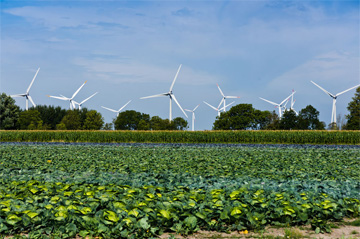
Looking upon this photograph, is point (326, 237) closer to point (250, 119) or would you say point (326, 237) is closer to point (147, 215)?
point (147, 215)

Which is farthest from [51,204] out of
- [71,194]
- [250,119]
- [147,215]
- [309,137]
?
[250,119]

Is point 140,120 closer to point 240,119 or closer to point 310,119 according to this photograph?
point 240,119

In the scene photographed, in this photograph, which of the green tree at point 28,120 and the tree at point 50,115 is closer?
the green tree at point 28,120

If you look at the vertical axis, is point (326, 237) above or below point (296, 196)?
below

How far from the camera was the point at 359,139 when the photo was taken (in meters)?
45.3

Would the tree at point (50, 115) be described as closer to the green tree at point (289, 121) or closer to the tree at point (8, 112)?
the tree at point (8, 112)

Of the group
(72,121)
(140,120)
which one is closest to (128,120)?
(140,120)

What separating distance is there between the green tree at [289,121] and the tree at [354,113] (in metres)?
11.0

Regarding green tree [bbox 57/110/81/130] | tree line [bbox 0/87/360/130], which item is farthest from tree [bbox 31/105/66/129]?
green tree [bbox 57/110/81/130]

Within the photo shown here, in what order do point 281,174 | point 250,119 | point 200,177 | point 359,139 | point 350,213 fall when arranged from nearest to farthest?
point 350,213 < point 200,177 < point 281,174 < point 359,139 < point 250,119

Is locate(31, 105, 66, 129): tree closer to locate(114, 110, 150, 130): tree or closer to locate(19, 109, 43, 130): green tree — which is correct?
locate(19, 109, 43, 130): green tree

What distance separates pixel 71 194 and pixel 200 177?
4.43 m

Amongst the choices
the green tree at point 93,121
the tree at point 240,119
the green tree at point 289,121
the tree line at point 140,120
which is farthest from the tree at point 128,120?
the green tree at point 289,121

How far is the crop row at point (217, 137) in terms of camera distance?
45.8m
